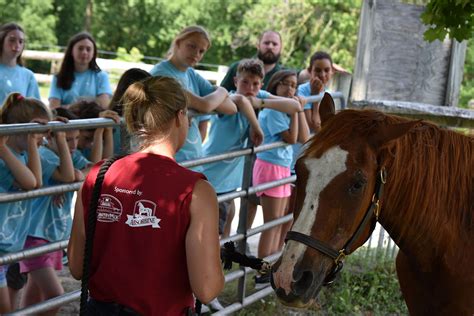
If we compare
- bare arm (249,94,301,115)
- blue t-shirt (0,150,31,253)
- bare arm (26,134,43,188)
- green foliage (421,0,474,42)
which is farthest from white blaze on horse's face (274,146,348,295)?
bare arm (249,94,301,115)

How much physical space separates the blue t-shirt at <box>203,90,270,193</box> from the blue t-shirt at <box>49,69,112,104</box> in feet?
4.24

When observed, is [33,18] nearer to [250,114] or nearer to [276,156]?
[276,156]

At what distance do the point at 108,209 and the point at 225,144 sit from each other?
8.92ft

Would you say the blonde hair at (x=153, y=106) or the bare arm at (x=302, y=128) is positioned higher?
the blonde hair at (x=153, y=106)

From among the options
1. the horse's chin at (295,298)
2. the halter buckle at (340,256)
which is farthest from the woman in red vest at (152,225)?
the halter buckle at (340,256)

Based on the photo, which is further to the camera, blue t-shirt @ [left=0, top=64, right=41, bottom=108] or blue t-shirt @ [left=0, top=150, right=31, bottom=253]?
blue t-shirt @ [left=0, top=64, right=41, bottom=108]

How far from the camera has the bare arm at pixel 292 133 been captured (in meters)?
5.53

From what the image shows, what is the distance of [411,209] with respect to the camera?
3.13 metres

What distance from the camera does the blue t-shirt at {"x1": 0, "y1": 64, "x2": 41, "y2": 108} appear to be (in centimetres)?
604

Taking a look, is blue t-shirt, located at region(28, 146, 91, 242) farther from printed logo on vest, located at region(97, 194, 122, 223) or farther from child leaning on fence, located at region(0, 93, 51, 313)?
printed logo on vest, located at region(97, 194, 122, 223)

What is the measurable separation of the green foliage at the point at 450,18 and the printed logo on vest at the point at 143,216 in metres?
2.22

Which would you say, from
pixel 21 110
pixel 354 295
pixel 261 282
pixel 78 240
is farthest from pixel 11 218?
pixel 354 295

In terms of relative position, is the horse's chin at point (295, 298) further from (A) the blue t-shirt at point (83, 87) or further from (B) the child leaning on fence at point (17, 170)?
(A) the blue t-shirt at point (83, 87)

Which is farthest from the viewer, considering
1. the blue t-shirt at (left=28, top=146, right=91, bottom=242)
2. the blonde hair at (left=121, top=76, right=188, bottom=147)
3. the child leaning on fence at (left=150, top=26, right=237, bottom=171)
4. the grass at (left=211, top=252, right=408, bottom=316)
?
the grass at (left=211, top=252, right=408, bottom=316)
